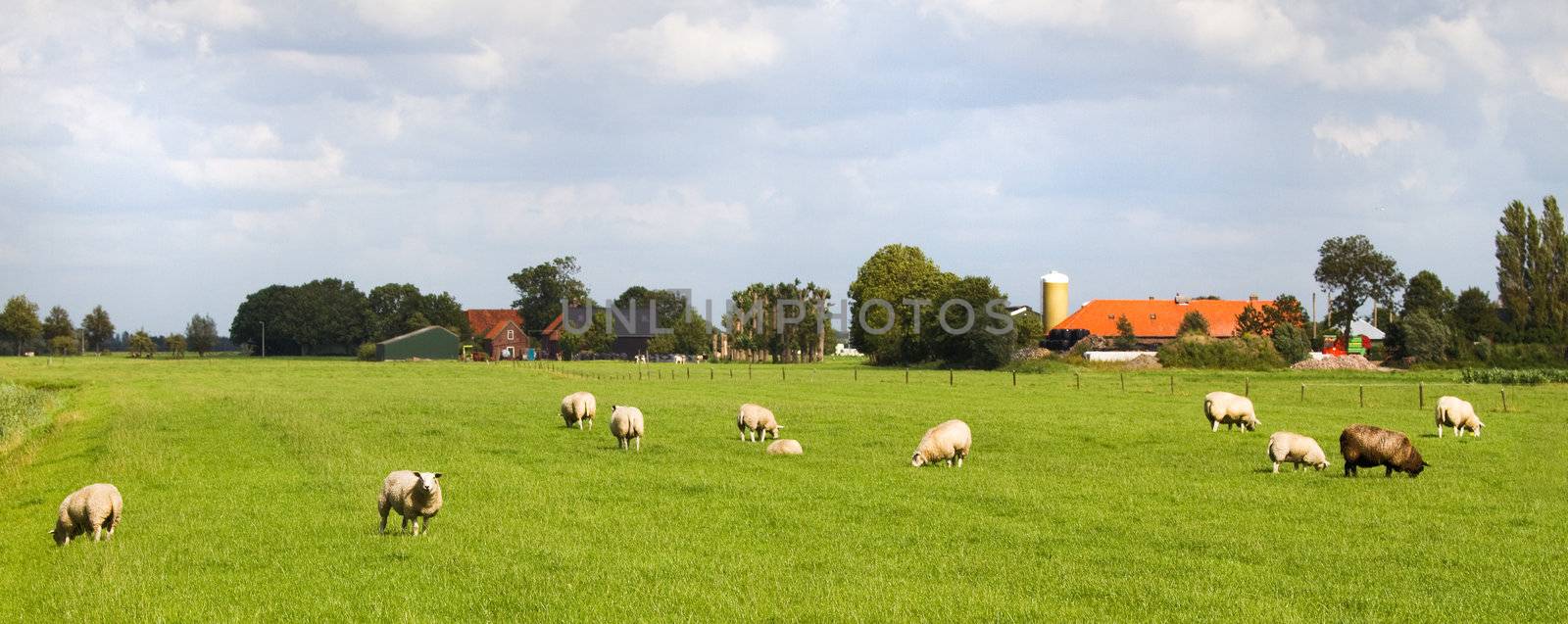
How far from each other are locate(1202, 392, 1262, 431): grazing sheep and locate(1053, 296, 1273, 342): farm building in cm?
9581

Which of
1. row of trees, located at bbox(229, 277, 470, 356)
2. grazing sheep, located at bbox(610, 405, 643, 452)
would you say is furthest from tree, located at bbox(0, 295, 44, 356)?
grazing sheep, located at bbox(610, 405, 643, 452)

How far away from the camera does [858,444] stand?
3275cm

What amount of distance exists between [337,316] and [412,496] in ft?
580

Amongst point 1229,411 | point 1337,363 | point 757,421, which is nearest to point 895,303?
point 1337,363

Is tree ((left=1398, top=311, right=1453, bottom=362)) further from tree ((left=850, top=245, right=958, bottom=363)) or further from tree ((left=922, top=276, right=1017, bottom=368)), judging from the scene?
tree ((left=850, top=245, right=958, bottom=363))

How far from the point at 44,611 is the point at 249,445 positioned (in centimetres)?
1938

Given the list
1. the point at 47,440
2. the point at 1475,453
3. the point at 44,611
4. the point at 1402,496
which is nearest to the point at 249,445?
the point at 47,440

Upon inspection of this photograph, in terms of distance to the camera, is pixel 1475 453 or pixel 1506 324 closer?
pixel 1475 453

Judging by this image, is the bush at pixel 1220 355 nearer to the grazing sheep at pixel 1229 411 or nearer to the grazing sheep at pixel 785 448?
the grazing sheep at pixel 1229 411

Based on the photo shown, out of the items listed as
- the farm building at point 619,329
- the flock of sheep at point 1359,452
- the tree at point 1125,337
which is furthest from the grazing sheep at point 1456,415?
the farm building at point 619,329

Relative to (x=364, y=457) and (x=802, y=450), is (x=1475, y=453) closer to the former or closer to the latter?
(x=802, y=450)

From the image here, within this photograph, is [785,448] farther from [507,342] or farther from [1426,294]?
[507,342]

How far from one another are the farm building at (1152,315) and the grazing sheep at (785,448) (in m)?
107

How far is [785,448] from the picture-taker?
30438mm
